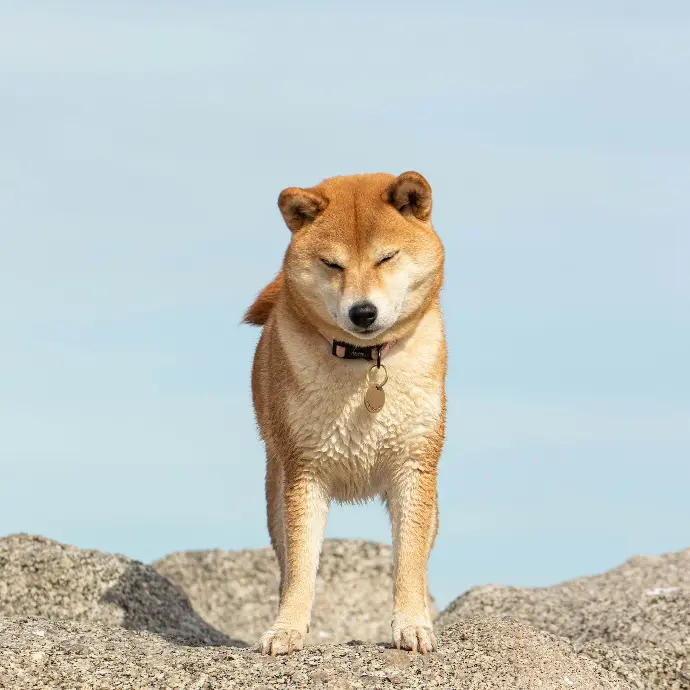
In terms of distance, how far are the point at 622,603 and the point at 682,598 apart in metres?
0.58

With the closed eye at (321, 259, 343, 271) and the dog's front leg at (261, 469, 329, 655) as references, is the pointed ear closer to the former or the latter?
the closed eye at (321, 259, 343, 271)

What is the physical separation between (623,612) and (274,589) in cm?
392

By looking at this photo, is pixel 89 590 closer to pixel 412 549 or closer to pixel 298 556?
pixel 298 556

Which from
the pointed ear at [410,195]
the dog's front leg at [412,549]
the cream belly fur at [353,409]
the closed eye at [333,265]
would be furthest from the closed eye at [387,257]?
the dog's front leg at [412,549]

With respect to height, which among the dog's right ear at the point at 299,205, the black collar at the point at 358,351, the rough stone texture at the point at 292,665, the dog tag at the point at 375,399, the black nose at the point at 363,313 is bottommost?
the rough stone texture at the point at 292,665

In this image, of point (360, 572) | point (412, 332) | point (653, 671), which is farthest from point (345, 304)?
point (360, 572)

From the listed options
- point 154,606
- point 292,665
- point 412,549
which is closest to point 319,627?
point 154,606

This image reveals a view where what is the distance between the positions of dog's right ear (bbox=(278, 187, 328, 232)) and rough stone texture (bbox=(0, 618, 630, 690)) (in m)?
2.54

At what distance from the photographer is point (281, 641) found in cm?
655

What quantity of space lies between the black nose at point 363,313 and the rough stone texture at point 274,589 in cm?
566

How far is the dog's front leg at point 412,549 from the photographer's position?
21.9 feet

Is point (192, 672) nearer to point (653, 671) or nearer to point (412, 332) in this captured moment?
point (412, 332)

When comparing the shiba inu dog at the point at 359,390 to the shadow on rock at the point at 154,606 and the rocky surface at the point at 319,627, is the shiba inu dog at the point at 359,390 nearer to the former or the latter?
the rocky surface at the point at 319,627

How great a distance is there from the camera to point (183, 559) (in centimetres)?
1255
